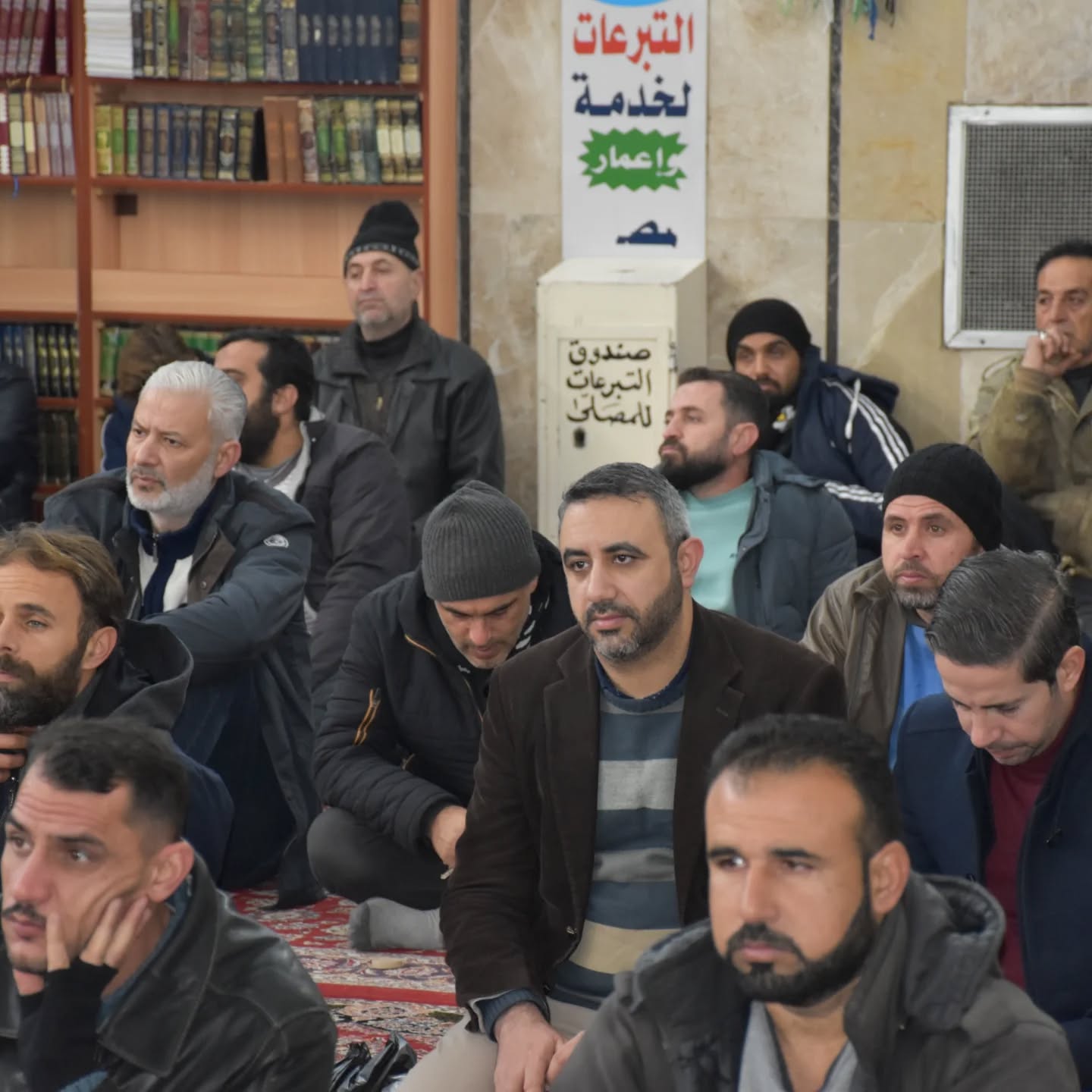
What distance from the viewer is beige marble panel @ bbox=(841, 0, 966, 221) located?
22.1 ft

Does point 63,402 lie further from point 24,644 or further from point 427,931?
point 24,644

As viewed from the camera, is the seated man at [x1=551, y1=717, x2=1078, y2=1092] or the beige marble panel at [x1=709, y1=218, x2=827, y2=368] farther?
the beige marble panel at [x1=709, y1=218, x2=827, y2=368]

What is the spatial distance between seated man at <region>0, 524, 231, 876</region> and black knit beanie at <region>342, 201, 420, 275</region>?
322cm

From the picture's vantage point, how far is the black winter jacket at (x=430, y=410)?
644 centimetres

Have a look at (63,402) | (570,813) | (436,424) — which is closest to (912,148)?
(436,424)

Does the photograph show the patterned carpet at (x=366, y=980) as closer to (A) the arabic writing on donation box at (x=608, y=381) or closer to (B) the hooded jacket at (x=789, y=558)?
(B) the hooded jacket at (x=789, y=558)

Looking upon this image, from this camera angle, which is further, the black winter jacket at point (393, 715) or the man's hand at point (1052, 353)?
the man's hand at point (1052, 353)

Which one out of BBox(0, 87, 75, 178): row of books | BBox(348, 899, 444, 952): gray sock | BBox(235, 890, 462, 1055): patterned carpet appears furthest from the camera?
BBox(0, 87, 75, 178): row of books

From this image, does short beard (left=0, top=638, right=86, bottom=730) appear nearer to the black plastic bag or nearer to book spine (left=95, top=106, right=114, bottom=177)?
the black plastic bag

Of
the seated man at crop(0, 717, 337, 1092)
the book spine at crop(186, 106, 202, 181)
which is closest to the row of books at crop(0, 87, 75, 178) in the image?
the book spine at crop(186, 106, 202, 181)

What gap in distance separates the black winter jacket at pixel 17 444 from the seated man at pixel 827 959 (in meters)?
5.42

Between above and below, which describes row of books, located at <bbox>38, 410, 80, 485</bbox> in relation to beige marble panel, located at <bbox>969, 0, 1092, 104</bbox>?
below

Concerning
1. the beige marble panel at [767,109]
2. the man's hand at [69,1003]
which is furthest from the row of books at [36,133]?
the man's hand at [69,1003]

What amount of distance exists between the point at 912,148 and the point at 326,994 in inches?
157
